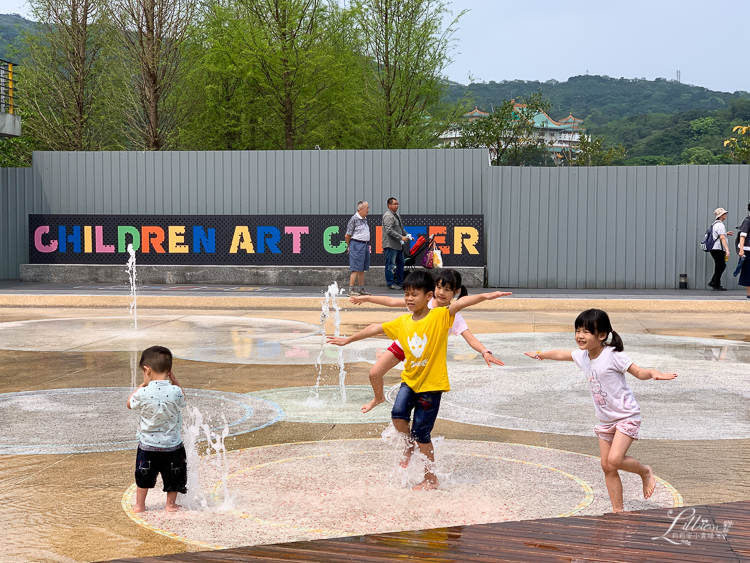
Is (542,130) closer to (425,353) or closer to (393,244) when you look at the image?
(393,244)

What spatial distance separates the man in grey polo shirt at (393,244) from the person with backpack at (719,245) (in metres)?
6.67

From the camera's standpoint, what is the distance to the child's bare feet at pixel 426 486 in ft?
18.5

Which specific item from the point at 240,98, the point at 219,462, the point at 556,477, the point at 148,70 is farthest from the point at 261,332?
the point at 240,98

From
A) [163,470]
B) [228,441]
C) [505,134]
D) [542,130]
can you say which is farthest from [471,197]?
[542,130]

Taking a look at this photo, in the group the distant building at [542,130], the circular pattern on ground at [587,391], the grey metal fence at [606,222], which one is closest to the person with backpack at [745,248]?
the grey metal fence at [606,222]

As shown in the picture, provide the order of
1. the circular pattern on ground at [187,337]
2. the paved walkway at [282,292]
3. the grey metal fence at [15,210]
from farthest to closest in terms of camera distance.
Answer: the grey metal fence at [15,210]
the paved walkway at [282,292]
the circular pattern on ground at [187,337]

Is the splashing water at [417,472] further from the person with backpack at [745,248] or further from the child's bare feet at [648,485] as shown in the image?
the person with backpack at [745,248]

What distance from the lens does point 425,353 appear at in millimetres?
5727

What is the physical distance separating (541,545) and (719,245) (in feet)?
58.7

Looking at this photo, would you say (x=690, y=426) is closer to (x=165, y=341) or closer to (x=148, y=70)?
(x=165, y=341)

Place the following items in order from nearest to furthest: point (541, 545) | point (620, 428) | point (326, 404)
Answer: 1. point (541, 545)
2. point (620, 428)
3. point (326, 404)

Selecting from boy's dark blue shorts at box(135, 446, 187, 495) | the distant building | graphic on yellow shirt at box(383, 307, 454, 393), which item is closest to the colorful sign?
graphic on yellow shirt at box(383, 307, 454, 393)

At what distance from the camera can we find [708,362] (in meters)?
11.2

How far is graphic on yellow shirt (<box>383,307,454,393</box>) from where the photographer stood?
5.71 meters
